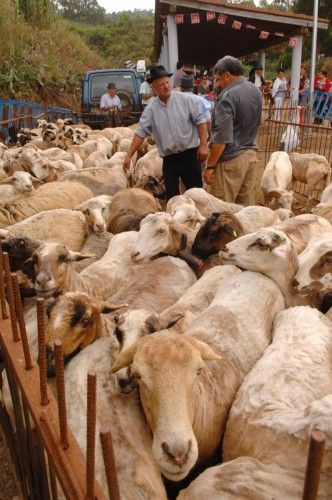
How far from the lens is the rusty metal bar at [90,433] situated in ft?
3.97

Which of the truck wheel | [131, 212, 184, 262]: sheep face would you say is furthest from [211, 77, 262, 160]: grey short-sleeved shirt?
the truck wheel

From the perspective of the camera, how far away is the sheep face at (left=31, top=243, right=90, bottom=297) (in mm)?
3157

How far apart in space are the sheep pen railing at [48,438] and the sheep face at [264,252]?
177cm

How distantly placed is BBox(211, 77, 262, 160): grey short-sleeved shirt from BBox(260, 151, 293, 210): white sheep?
1.54m

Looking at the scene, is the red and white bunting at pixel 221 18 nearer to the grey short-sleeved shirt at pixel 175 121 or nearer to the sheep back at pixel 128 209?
the grey short-sleeved shirt at pixel 175 121

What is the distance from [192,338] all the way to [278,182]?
5.86 meters

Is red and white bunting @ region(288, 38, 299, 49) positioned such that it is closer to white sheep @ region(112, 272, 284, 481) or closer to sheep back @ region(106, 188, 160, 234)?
sheep back @ region(106, 188, 160, 234)

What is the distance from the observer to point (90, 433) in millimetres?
1246

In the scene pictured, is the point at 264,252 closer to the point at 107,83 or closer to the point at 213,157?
the point at 213,157

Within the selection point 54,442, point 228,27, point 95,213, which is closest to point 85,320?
point 54,442

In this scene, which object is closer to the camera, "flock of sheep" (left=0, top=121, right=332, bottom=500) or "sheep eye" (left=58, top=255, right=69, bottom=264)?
"flock of sheep" (left=0, top=121, right=332, bottom=500)

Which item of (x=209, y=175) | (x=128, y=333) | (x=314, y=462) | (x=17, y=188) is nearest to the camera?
(x=314, y=462)

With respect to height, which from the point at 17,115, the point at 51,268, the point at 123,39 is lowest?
the point at 51,268

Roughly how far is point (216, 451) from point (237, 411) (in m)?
0.26
